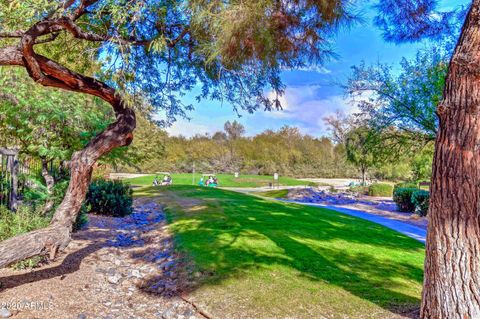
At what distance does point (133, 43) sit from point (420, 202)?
40.7 ft

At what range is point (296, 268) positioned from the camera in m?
4.78

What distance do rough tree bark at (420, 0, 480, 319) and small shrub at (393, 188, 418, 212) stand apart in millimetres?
12311

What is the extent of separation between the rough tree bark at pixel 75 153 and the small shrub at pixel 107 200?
488cm

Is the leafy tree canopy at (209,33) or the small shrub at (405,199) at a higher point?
the leafy tree canopy at (209,33)

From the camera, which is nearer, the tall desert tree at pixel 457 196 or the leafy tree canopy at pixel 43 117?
the tall desert tree at pixel 457 196

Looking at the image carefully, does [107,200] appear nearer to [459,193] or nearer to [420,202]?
[459,193]

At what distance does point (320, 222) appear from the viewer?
8.88 metres

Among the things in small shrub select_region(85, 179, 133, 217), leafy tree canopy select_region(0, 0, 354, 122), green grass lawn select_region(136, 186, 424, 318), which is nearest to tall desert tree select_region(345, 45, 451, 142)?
green grass lawn select_region(136, 186, 424, 318)

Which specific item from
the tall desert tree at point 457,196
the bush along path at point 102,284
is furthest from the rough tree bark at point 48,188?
the tall desert tree at point 457,196

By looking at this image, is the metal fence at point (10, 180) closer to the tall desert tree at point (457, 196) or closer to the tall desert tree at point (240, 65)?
the tall desert tree at point (240, 65)

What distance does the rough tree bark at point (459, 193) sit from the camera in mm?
2572

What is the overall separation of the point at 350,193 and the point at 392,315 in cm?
1945

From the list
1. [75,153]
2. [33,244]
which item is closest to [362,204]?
[75,153]

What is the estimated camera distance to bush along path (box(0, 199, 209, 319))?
345 centimetres
